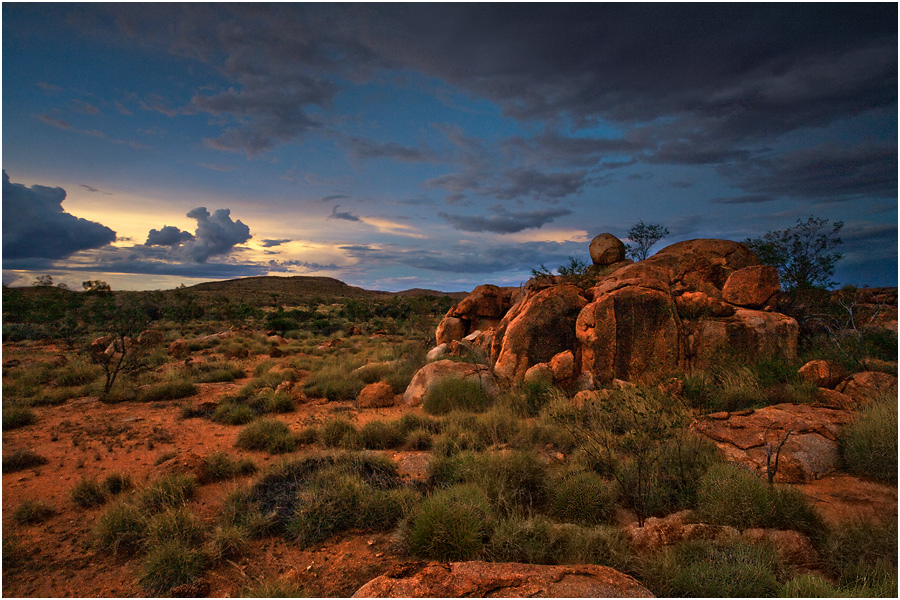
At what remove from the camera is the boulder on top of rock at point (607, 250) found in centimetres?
1777

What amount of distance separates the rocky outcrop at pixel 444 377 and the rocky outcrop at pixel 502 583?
285 inches

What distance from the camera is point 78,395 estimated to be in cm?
1157

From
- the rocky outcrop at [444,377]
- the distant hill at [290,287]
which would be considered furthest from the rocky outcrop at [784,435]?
the distant hill at [290,287]

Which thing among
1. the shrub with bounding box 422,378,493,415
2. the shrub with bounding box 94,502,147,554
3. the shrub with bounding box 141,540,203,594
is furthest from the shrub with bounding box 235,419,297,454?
the shrub with bounding box 141,540,203,594

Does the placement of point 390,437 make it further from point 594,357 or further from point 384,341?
point 384,341

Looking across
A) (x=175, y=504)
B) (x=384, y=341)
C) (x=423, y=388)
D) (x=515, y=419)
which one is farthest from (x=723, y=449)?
(x=384, y=341)

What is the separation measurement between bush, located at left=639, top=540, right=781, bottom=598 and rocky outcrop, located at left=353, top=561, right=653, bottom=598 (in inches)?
31.8

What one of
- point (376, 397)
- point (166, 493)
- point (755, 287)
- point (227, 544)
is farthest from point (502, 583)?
point (755, 287)

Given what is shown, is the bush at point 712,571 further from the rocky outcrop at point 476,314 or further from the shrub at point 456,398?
the rocky outcrop at point 476,314

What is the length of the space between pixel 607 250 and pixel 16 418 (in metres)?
19.7

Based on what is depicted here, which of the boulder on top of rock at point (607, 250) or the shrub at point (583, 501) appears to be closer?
the shrub at point (583, 501)

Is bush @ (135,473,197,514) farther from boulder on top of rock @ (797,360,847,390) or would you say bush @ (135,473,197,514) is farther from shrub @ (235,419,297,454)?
boulder on top of rock @ (797,360,847,390)

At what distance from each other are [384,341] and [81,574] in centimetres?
1772

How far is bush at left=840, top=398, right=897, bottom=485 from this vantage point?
556 centimetres
